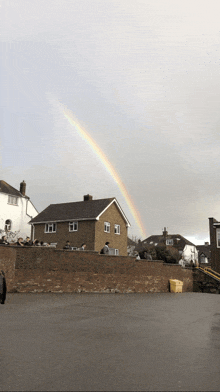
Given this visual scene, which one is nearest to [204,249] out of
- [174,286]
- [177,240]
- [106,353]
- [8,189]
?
[177,240]

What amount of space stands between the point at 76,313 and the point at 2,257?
7.29 metres

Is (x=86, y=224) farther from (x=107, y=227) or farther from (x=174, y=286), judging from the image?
(x=174, y=286)

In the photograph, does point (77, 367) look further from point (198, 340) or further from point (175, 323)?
point (175, 323)

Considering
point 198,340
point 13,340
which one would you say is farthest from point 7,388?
point 198,340

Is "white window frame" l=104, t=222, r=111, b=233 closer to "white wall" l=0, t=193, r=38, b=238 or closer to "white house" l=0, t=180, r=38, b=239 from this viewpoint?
"white house" l=0, t=180, r=38, b=239

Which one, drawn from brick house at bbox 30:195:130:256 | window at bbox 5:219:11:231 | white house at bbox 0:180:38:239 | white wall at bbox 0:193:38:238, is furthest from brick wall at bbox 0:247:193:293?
window at bbox 5:219:11:231

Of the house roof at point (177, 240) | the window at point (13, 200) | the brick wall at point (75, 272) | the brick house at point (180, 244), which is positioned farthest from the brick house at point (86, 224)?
the brick house at point (180, 244)

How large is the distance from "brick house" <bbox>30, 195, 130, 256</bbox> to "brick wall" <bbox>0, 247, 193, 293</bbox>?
634 inches

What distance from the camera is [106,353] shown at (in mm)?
6055

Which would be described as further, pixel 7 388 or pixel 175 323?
pixel 175 323

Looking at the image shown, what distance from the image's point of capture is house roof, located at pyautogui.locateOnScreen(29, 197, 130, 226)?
41.6m

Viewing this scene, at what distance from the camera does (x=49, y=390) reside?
418 centimetres

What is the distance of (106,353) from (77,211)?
37.5m

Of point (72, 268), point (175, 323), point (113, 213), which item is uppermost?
point (113, 213)
